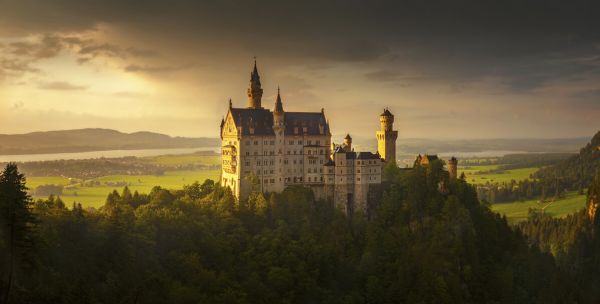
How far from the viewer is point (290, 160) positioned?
10256cm

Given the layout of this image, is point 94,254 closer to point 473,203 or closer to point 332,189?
point 332,189

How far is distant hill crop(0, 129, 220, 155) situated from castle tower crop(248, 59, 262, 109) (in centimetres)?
1977

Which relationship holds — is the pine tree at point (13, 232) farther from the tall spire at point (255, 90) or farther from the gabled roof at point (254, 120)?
the tall spire at point (255, 90)

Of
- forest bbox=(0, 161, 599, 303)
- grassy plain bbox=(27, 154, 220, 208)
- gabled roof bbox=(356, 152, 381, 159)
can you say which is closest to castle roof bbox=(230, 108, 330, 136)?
gabled roof bbox=(356, 152, 381, 159)

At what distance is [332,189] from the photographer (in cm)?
10269

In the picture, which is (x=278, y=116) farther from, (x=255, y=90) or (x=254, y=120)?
(x=255, y=90)

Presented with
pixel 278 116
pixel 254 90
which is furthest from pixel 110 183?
pixel 278 116

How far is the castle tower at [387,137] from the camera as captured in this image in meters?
111

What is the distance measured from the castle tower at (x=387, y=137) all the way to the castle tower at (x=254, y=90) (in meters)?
26.3

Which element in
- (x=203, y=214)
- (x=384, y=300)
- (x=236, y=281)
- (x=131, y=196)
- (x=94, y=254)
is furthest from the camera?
(x=131, y=196)

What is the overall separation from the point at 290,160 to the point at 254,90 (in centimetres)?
1646

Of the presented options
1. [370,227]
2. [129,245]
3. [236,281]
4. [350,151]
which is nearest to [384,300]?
[370,227]

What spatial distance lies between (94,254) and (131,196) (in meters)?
30.0

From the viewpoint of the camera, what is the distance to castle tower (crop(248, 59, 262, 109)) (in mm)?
106938
